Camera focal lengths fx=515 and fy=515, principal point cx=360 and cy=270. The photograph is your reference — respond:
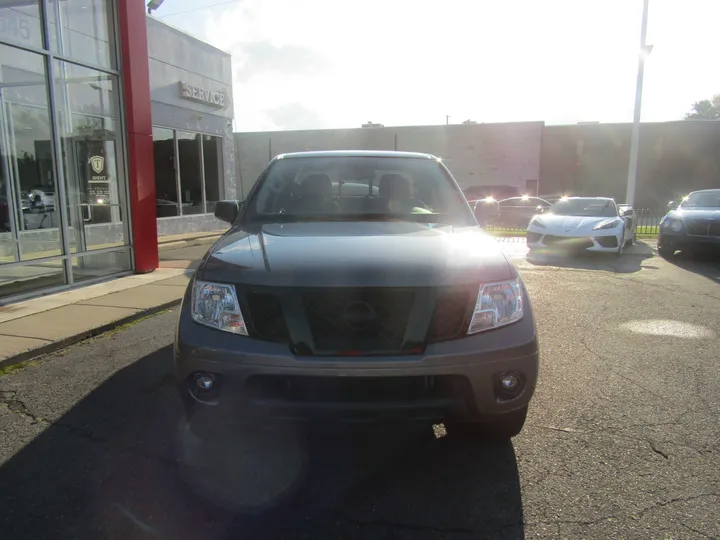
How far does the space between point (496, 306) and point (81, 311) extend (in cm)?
527

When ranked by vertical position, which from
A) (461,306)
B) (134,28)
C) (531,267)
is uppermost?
(134,28)

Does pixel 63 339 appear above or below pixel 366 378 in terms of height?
below

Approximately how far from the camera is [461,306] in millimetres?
2447

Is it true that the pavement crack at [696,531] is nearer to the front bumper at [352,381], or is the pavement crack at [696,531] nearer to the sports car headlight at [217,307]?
the front bumper at [352,381]

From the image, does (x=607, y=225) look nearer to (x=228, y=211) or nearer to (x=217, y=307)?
(x=228, y=211)

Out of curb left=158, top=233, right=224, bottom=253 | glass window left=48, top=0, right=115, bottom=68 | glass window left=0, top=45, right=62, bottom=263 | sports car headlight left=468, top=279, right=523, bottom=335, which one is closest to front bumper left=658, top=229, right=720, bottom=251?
sports car headlight left=468, top=279, right=523, bottom=335

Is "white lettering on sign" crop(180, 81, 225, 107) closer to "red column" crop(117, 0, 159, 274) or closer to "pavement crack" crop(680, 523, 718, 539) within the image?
"red column" crop(117, 0, 159, 274)

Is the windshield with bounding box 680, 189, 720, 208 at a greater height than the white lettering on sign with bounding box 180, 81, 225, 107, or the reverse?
the white lettering on sign with bounding box 180, 81, 225, 107

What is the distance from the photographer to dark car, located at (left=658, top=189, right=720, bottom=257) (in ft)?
33.8

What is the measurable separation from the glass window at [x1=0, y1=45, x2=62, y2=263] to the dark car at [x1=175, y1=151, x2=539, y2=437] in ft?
22.1

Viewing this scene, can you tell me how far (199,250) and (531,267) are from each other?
7.56m

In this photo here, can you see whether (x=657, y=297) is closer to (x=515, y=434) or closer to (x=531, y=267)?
(x=531, y=267)

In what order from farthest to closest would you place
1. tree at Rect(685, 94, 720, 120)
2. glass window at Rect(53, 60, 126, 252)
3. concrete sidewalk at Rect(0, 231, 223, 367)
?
tree at Rect(685, 94, 720, 120)
glass window at Rect(53, 60, 126, 252)
concrete sidewalk at Rect(0, 231, 223, 367)

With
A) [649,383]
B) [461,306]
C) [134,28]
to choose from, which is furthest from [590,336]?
[134,28]
